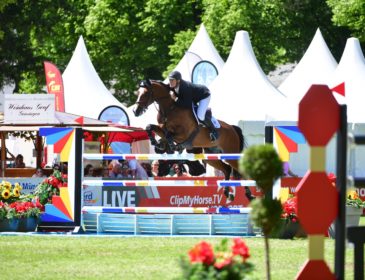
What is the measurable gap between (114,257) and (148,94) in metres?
6.75

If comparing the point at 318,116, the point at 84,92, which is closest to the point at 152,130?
the point at 318,116

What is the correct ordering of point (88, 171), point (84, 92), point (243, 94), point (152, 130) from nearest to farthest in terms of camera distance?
point (152, 130) < point (88, 171) < point (243, 94) < point (84, 92)

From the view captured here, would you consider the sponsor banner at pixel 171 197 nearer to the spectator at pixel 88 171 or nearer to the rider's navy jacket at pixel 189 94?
the rider's navy jacket at pixel 189 94

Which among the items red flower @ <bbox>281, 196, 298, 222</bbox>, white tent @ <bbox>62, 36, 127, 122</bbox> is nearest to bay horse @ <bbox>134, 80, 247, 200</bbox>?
red flower @ <bbox>281, 196, 298, 222</bbox>

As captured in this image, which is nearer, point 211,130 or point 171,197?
point 211,130

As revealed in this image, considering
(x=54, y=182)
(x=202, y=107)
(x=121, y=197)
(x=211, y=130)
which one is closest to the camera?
(x=54, y=182)

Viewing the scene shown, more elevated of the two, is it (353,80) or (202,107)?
(353,80)

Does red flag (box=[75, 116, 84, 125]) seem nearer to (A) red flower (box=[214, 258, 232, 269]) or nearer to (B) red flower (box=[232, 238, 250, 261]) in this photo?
(B) red flower (box=[232, 238, 250, 261])

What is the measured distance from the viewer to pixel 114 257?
10.9 meters

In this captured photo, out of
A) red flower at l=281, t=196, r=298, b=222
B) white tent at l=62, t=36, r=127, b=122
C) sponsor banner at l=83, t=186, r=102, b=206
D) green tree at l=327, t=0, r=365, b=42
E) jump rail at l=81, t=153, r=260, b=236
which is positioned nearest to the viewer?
red flower at l=281, t=196, r=298, b=222

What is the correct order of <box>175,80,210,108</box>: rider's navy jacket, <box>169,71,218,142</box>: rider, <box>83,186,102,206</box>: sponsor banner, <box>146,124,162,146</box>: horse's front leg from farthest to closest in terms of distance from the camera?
<box>83,186,102,206</box>: sponsor banner < <box>175,80,210,108</box>: rider's navy jacket < <box>169,71,218,142</box>: rider < <box>146,124,162,146</box>: horse's front leg

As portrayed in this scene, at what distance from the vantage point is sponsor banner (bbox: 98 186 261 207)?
18109 millimetres

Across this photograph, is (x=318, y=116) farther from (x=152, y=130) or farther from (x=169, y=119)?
(x=169, y=119)

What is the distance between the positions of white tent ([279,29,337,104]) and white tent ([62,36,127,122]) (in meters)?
5.98
